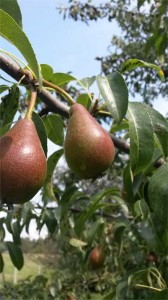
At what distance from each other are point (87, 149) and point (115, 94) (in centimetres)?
13

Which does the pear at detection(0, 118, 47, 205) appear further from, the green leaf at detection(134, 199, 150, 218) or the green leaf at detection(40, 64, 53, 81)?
the green leaf at detection(134, 199, 150, 218)

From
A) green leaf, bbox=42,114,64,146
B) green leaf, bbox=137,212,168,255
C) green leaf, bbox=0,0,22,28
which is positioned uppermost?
green leaf, bbox=0,0,22,28

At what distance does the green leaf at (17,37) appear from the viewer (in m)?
0.77

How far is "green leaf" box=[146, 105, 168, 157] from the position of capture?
98 centimetres

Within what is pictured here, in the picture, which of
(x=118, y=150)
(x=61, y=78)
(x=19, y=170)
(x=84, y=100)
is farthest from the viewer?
(x=118, y=150)

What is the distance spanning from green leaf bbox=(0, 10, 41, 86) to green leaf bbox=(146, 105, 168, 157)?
11.6 inches

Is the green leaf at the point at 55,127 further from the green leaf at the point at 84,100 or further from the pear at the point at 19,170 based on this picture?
the pear at the point at 19,170

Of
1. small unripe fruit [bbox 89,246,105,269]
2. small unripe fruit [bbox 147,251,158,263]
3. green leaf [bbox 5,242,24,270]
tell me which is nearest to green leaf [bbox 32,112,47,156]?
green leaf [bbox 5,242,24,270]

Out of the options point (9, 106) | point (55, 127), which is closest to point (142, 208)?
point (55, 127)

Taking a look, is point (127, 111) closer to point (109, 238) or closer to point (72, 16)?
point (109, 238)

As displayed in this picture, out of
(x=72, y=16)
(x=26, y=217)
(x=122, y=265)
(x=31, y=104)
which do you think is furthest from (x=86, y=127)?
(x=72, y=16)

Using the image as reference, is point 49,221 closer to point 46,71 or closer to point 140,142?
point 46,71

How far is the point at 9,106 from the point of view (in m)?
0.99

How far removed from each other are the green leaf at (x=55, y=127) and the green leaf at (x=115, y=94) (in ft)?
1.02
